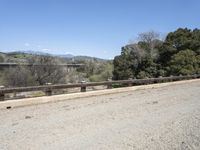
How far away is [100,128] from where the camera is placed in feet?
25.8

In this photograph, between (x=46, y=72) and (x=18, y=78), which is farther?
(x=46, y=72)

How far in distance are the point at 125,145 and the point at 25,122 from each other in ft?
11.2

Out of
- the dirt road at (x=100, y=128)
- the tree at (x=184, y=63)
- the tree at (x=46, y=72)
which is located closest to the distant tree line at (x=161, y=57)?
the tree at (x=184, y=63)

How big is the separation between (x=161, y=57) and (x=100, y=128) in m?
48.7

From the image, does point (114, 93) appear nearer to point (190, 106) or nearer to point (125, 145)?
point (190, 106)

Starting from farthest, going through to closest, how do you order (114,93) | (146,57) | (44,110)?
(146,57) → (114,93) → (44,110)

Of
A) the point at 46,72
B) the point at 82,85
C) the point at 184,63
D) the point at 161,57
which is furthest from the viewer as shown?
the point at 161,57

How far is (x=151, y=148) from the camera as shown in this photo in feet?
20.2

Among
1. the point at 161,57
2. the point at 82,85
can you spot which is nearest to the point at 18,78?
the point at 82,85

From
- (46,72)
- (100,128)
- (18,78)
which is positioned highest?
(46,72)

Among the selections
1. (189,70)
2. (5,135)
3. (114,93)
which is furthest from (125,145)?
(189,70)

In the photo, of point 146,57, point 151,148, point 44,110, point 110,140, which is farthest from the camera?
point 146,57

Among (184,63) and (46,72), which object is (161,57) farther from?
(46,72)

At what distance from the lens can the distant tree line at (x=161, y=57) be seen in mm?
48000
